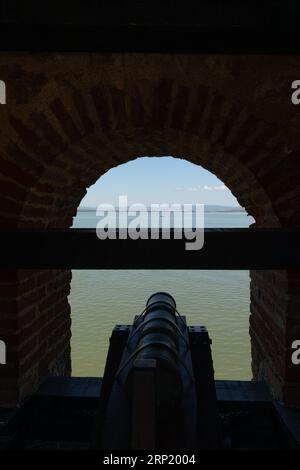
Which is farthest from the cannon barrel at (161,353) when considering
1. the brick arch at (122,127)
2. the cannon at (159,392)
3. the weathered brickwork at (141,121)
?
the brick arch at (122,127)

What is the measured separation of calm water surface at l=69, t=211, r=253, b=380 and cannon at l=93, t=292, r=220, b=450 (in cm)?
551

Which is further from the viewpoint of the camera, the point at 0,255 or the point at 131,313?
the point at 131,313

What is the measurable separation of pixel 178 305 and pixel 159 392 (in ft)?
37.5

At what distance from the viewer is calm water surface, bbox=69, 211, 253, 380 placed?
8555 millimetres

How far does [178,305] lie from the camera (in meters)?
13.4

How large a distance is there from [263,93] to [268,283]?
1.42 meters

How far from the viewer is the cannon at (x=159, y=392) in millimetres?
1763

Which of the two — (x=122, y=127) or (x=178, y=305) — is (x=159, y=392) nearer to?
(x=122, y=127)

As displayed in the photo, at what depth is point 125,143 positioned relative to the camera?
11.8ft

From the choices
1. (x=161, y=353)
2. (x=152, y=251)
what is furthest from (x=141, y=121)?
(x=161, y=353)

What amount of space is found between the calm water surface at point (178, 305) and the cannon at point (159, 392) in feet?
18.1

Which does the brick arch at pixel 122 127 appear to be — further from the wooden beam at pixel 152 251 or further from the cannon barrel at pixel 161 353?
the cannon barrel at pixel 161 353
